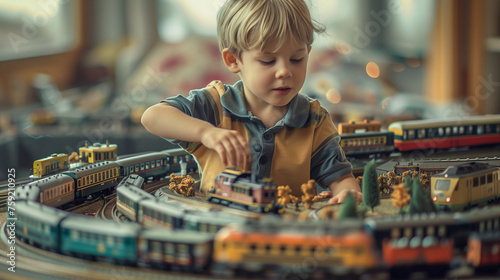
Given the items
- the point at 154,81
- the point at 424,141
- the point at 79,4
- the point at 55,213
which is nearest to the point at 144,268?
the point at 55,213

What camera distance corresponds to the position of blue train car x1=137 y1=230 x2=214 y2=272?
45.3 inches

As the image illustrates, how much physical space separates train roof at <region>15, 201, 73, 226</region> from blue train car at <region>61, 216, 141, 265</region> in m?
0.03

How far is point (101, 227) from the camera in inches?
48.7

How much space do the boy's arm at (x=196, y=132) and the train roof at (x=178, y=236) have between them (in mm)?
328

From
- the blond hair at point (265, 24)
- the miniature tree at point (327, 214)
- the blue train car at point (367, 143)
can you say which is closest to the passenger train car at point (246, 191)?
the miniature tree at point (327, 214)

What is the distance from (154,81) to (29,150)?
116cm

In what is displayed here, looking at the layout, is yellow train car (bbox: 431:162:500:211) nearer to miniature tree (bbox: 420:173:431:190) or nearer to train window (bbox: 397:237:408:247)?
miniature tree (bbox: 420:173:431:190)

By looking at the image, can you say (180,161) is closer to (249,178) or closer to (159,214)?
(249,178)

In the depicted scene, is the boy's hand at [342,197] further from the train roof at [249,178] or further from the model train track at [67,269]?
the model train track at [67,269]

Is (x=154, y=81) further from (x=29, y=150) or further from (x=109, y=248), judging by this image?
(x=109, y=248)

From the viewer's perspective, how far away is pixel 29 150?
3.29 meters

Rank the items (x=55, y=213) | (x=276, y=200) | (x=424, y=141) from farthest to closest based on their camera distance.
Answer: (x=424, y=141)
(x=276, y=200)
(x=55, y=213)

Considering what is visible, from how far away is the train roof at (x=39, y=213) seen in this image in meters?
1.32

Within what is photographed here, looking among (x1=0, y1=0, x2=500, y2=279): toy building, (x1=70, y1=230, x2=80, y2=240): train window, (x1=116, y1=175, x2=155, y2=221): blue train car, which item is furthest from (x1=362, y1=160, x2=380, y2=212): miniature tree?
(x1=70, y1=230, x2=80, y2=240): train window
